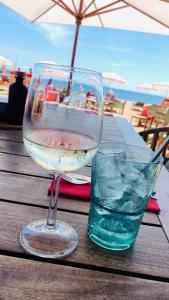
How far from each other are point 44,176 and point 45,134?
0.93 feet

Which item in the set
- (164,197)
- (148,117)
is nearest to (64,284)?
(164,197)

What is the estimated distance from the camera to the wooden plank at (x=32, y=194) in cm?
58

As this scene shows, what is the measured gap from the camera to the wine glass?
434 millimetres

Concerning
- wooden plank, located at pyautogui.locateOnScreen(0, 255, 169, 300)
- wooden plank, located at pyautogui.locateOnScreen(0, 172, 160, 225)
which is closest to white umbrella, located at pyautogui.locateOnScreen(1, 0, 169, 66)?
wooden plank, located at pyautogui.locateOnScreen(0, 172, 160, 225)

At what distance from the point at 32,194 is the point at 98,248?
0.21 m

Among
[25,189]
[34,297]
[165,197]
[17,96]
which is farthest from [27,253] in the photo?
[17,96]

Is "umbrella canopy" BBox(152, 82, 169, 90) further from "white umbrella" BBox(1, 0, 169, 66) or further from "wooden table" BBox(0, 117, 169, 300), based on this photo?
"wooden table" BBox(0, 117, 169, 300)

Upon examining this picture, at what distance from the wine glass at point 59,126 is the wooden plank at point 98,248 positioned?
18 millimetres

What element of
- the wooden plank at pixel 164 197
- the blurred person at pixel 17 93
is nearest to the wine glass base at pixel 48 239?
the wooden plank at pixel 164 197

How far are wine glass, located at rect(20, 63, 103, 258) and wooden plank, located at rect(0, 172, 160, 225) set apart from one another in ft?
0.34

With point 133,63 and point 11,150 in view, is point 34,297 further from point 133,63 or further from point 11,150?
point 133,63

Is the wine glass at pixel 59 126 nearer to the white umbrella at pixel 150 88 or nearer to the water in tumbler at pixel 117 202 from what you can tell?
the water in tumbler at pixel 117 202

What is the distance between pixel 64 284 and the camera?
37 centimetres

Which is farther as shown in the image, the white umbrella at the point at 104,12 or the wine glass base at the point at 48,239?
the white umbrella at the point at 104,12
